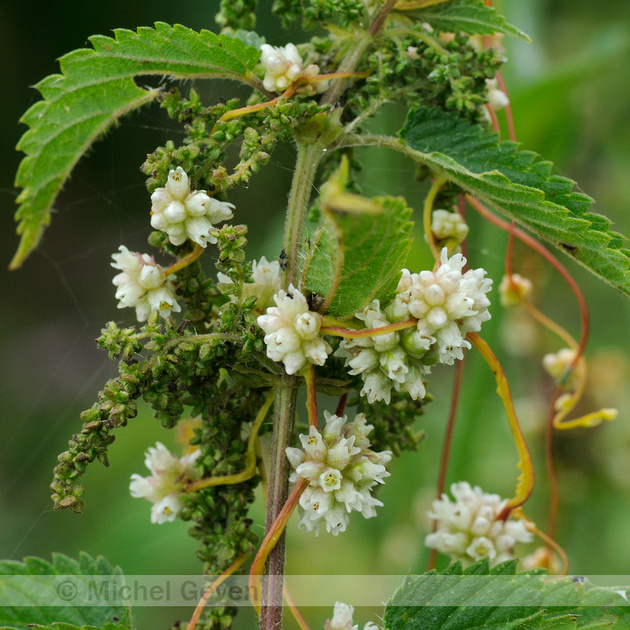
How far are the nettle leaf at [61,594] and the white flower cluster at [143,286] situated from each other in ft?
1.46

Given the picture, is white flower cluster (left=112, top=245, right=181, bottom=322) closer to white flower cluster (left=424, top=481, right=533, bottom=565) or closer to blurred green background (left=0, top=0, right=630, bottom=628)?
white flower cluster (left=424, top=481, right=533, bottom=565)

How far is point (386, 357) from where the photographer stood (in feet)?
3.02

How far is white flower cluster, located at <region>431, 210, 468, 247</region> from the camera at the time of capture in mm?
1241

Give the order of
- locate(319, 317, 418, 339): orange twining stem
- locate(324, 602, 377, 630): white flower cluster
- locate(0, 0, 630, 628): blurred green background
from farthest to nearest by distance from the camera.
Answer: locate(0, 0, 630, 628): blurred green background < locate(324, 602, 377, 630): white flower cluster < locate(319, 317, 418, 339): orange twining stem

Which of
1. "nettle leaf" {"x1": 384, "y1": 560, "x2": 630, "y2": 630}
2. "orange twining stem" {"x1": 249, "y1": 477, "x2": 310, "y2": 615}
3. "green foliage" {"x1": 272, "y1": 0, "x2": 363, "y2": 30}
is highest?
"green foliage" {"x1": 272, "y1": 0, "x2": 363, "y2": 30}

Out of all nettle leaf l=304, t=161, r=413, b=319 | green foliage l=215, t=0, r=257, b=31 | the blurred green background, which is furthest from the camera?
the blurred green background

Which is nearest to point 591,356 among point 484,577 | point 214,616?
point 484,577

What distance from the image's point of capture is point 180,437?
1667 millimetres

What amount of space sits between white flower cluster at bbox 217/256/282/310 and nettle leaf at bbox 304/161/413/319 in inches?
6.1

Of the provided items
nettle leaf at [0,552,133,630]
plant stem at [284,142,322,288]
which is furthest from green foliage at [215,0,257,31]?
nettle leaf at [0,552,133,630]

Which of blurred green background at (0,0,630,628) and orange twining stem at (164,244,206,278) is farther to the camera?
blurred green background at (0,0,630,628)

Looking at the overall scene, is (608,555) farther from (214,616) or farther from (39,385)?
(39,385)

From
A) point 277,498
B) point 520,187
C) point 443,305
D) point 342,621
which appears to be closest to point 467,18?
point 520,187

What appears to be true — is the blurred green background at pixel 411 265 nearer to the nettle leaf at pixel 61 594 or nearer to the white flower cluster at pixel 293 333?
the nettle leaf at pixel 61 594
